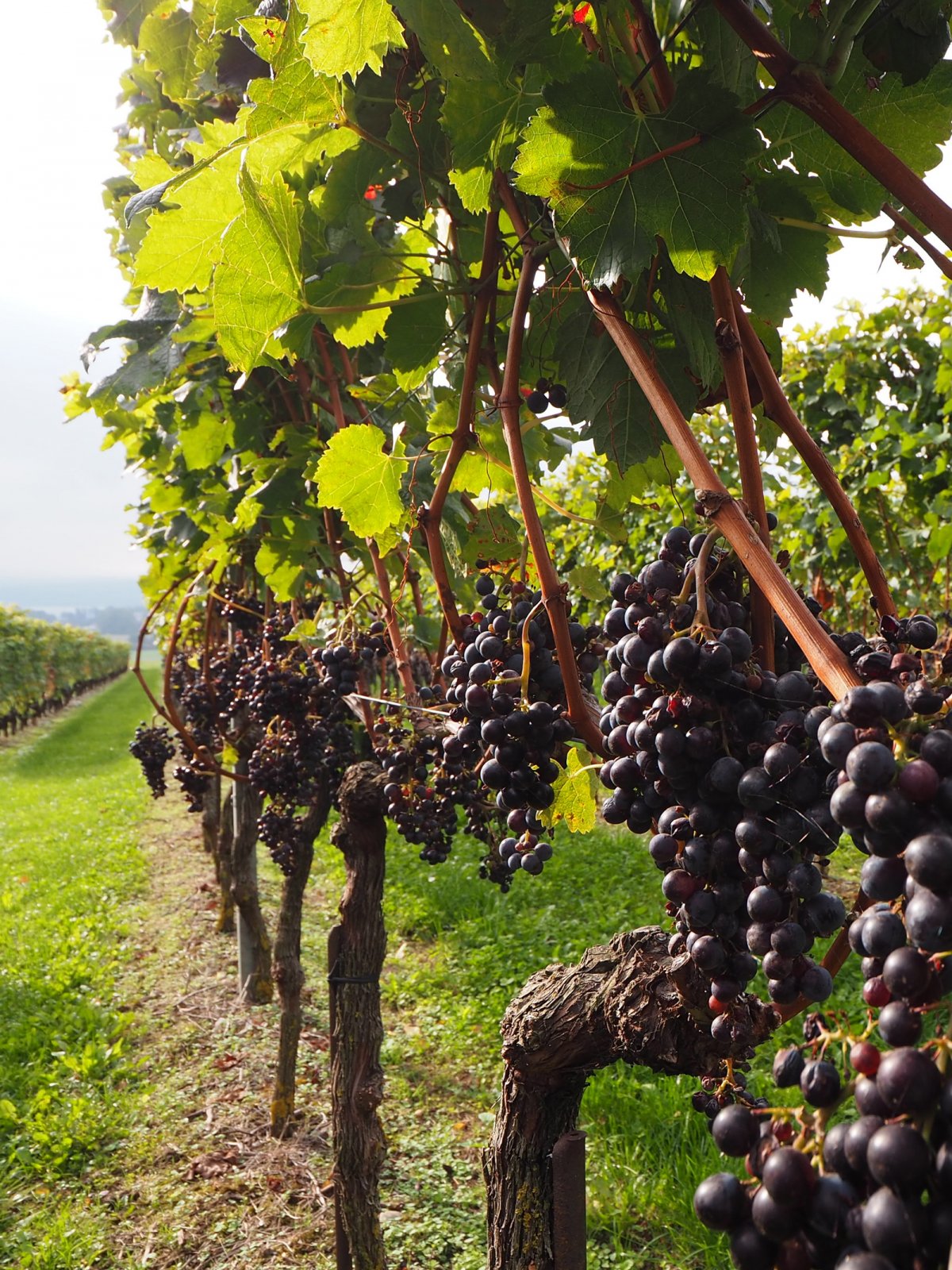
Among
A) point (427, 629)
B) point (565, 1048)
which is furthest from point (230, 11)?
point (565, 1048)

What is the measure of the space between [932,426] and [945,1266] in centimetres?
663

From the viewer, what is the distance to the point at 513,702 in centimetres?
127

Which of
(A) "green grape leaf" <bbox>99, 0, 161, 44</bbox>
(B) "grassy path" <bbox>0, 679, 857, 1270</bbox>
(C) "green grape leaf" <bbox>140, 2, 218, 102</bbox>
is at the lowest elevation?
(B) "grassy path" <bbox>0, 679, 857, 1270</bbox>

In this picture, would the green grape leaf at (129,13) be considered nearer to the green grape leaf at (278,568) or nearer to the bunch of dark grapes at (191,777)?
the green grape leaf at (278,568)

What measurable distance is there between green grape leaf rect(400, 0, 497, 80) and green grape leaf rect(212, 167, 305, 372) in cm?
30

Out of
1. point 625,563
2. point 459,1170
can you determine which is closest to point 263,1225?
point 459,1170

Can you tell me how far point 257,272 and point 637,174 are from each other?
2.10 ft

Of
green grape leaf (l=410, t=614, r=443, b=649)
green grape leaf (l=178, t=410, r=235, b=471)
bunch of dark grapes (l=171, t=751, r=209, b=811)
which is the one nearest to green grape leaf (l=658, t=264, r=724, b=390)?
green grape leaf (l=410, t=614, r=443, b=649)

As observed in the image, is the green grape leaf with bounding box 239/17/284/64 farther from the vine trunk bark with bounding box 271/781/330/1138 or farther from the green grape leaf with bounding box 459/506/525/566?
the vine trunk bark with bounding box 271/781/330/1138

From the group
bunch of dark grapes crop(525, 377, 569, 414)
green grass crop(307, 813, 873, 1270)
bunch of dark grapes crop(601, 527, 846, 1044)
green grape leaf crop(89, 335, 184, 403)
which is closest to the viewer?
bunch of dark grapes crop(601, 527, 846, 1044)

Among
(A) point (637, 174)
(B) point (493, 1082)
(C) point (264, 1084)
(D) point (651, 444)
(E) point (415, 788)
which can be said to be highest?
(A) point (637, 174)

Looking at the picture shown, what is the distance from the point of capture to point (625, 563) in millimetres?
10875

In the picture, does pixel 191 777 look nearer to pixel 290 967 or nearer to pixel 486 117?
pixel 290 967

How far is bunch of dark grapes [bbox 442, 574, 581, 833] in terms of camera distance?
1251 mm
